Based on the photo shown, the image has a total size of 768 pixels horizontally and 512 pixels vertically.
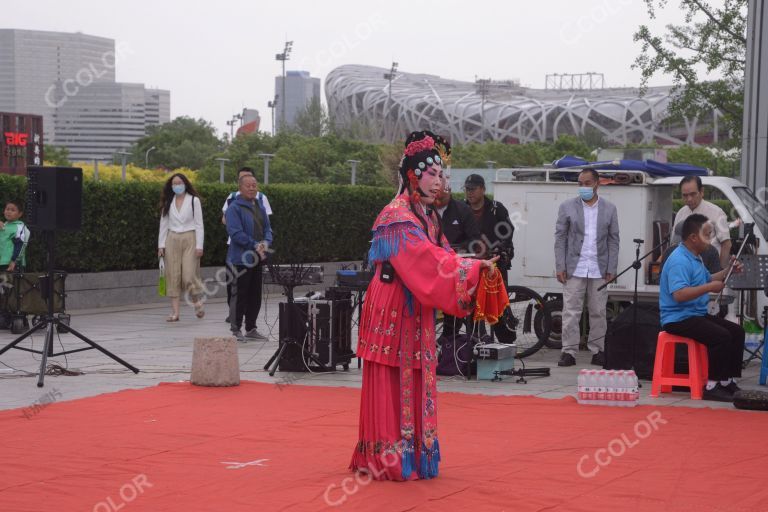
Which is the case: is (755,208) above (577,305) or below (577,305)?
above

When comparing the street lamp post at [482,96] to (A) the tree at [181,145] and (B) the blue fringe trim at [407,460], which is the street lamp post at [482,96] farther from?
(B) the blue fringe trim at [407,460]

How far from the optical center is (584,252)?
11859 mm

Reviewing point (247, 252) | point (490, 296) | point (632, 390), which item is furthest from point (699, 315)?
point (247, 252)

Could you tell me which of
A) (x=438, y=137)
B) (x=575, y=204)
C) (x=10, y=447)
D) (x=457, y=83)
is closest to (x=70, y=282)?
(x=575, y=204)

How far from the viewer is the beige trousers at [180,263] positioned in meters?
15.8

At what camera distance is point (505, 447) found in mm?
7609

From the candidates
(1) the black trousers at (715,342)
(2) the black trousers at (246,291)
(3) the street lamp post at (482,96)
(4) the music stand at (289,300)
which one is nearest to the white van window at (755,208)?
(1) the black trousers at (715,342)

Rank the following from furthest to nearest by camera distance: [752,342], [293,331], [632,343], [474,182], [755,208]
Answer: [755,208] → [752,342] → [474,182] → [293,331] → [632,343]

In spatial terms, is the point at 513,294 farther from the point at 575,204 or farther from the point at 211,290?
the point at 211,290

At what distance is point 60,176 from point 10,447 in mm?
3716

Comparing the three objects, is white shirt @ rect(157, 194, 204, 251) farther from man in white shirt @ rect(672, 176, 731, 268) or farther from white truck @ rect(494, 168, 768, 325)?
man in white shirt @ rect(672, 176, 731, 268)

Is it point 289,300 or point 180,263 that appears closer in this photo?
point 289,300

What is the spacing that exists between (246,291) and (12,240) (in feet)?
10.5

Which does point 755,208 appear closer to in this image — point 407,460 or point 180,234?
point 180,234
